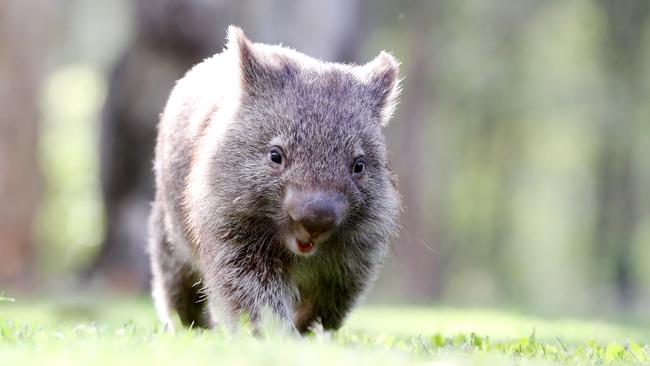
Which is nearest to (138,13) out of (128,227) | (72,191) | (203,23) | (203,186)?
(203,23)

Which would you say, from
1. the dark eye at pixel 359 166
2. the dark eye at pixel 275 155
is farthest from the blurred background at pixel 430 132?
the dark eye at pixel 275 155

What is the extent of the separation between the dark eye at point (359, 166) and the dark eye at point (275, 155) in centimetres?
51

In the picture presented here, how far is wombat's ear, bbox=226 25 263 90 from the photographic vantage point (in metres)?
8.41

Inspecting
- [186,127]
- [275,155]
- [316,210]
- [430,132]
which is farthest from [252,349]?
[430,132]

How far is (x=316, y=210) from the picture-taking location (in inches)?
288

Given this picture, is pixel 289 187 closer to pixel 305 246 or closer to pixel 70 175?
pixel 305 246

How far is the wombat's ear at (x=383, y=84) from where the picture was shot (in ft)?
28.9

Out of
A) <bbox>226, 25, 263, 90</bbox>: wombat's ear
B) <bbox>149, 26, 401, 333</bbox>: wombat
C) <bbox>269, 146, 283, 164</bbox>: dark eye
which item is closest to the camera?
<bbox>149, 26, 401, 333</bbox>: wombat

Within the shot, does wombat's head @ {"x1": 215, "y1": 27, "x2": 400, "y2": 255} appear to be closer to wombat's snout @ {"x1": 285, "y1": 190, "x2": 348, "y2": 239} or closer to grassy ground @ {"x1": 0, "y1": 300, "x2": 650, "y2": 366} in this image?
wombat's snout @ {"x1": 285, "y1": 190, "x2": 348, "y2": 239}

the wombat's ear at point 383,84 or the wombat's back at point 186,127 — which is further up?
the wombat's ear at point 383,84

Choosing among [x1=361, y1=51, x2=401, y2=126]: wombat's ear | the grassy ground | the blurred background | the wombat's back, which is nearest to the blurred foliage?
the blurred background

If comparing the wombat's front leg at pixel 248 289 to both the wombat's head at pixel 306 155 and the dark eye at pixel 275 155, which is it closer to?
the wombat's head at pixel 306 155

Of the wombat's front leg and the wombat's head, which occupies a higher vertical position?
the wombat's head

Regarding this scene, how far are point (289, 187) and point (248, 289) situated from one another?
2.57 ft
